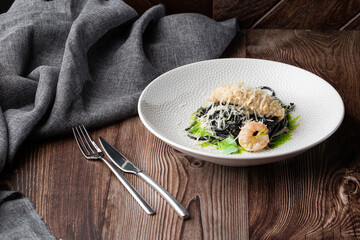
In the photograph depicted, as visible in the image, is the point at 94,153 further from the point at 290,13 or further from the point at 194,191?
the point at 290,13

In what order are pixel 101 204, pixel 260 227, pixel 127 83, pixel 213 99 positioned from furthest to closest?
1. pixel 127 83
2. pixel 213 99
3. pixel 101 204
4. pixel 260 227

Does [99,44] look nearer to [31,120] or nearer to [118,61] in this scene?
[118,61]

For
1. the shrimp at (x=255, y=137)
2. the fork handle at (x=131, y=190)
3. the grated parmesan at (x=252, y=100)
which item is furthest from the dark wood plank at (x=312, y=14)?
the fork handle at (x=131, y=190)

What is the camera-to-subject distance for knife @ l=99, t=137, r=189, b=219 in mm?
1153

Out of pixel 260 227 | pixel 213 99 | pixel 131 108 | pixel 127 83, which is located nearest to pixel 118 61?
pixel 127 83

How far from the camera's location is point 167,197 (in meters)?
1.19

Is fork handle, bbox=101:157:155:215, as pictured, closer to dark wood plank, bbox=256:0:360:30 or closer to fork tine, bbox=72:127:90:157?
fork tine, bbox=72:127:90:157

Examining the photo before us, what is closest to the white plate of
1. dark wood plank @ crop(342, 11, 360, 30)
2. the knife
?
the knife

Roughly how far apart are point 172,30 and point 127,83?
0.39m

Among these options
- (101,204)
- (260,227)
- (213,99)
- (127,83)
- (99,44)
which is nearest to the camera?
(260,227)

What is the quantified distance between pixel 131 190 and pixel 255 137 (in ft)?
1.19

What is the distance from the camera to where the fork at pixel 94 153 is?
119 centimetres

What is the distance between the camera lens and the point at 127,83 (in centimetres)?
171

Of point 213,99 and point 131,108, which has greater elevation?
point 213,99
